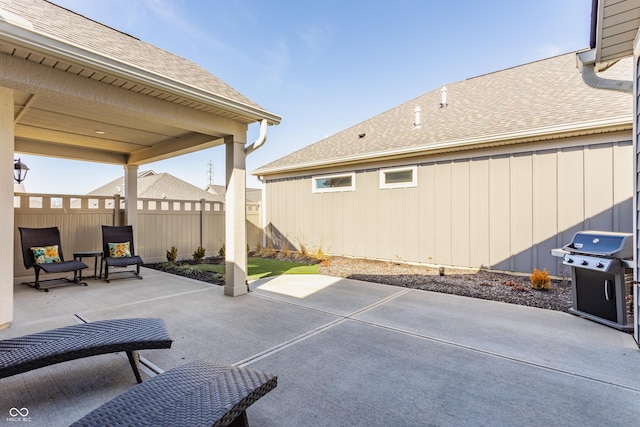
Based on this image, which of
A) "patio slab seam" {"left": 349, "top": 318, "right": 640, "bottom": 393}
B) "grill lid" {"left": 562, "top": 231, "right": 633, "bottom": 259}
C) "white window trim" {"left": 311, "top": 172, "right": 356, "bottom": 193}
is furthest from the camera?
"white window trim" {"left": 311, "top": 172, "right": 356, "bottom": 193}

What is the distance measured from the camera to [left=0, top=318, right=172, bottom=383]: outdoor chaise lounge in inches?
78.7

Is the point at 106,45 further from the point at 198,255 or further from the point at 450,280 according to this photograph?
the point at 450,280

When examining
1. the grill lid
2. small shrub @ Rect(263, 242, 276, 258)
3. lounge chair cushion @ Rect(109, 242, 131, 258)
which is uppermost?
the grill lid

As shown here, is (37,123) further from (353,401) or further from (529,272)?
(529,272)

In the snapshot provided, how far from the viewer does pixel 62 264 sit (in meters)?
5.66

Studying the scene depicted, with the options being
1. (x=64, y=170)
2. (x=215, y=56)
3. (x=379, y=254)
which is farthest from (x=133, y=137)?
(x=64, y=170)

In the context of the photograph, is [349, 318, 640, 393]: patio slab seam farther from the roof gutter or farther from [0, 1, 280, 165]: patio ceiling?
[0, 1, 280, 165]: patio ceiling

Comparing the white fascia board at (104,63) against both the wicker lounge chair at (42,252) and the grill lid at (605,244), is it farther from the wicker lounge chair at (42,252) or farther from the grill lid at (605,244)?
the grill lid at (605,244)

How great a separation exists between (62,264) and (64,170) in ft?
58.2

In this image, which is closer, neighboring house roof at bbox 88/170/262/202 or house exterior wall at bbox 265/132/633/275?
house exterior wall at bbox 265/132/633/275

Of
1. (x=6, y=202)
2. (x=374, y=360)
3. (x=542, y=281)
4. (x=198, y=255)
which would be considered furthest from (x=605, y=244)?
(x=198, y=255)

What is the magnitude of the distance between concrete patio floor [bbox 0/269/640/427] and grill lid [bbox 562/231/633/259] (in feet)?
2.89

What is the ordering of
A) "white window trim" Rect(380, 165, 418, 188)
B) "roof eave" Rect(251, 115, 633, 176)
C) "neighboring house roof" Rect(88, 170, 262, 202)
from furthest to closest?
"neighboring house roof" Rect(88, 170, 262, 202)
"white window trim" Rect(380, 165, 418, 188)
"roof eave" Rect(251, 115, 633, 176)

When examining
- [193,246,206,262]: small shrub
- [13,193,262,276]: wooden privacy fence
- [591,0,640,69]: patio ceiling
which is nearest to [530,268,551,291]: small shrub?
[591,0,640,69]: patio ceiling
